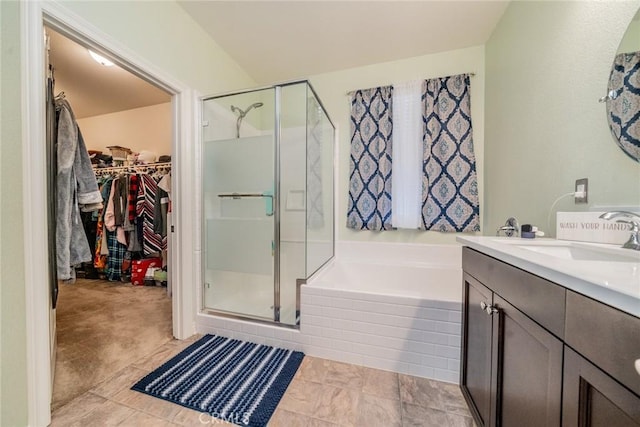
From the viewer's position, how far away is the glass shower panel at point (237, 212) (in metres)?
1.86

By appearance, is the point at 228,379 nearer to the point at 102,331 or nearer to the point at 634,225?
the point at 102,331

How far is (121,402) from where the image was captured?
3.64 feet

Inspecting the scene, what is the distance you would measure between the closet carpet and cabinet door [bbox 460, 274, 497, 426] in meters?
1.87

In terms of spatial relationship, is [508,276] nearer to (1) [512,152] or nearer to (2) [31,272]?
(1) [512,152]

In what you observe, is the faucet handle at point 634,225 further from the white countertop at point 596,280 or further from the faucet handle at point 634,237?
the white countertop at point 596,280

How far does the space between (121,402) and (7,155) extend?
118 cm

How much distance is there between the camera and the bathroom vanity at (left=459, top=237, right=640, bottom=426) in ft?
1.20

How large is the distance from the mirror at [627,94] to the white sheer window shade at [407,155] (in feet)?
4.24

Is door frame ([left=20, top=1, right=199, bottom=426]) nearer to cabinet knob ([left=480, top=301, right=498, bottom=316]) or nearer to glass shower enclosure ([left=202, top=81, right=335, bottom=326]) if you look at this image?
Result: glass shower enclosure ([left=202, top=81, right=335, bottom=326])

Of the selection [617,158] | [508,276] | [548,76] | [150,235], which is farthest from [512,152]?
[150,235]

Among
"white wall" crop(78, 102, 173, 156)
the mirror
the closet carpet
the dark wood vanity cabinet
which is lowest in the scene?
the closet carpet

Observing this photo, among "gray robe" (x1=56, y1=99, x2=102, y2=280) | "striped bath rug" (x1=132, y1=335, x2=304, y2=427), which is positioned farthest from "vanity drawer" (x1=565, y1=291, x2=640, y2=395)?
"gray robe" (x1=56, y1=99, x2=102, y2=280)

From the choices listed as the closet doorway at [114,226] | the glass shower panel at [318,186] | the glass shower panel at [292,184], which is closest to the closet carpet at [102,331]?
the closet doorway at [114,226]

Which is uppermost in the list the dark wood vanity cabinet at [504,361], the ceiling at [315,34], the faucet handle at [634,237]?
the ceiling at [315,34]
